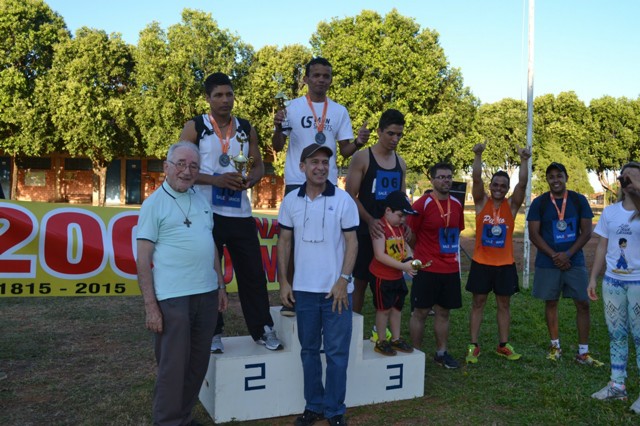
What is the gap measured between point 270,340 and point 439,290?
75.7 inches

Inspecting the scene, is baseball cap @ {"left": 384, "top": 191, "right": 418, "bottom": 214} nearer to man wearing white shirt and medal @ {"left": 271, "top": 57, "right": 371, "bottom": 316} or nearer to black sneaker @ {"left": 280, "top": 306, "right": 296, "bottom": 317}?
man wearing white shirt and medal @ {"left": 271, "top": 57, "right": 371, "bottom": 316}

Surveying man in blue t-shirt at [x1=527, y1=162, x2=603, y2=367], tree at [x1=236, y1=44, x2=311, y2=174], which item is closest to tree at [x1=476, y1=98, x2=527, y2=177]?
tree at [x1=236, y1=44, x2=311, y2=174]

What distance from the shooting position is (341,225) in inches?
167

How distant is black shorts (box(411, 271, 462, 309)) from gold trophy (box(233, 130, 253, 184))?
7.11 ft

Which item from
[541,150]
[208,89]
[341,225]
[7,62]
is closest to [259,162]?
[208,89]

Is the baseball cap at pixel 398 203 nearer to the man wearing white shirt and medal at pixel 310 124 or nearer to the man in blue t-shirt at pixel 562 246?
the man wearing white shirt and medal at pixel 310 124

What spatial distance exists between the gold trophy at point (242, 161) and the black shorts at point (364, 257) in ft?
4.64

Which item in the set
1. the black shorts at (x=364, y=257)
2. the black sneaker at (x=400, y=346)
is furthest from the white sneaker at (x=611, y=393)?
the black shorts at (x=364, y=257)

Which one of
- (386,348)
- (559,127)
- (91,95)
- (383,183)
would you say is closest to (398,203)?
(383,183)

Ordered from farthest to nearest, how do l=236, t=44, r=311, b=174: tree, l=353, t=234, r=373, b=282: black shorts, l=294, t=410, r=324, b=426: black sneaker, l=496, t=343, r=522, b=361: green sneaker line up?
l=236, t=44, r=311, b=174: tree → l=496, t=343, r=522, b=361: green sneaker → l=353, t=234, r=373, b=282: black shorts → l=294, t=410, r=324, b=426: black sneaker

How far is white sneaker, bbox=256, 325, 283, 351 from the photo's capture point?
15.8 feet

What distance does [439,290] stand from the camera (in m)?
5.76

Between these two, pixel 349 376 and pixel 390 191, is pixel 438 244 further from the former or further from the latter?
pixel 349 376

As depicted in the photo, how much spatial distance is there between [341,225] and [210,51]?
32.9 meters
